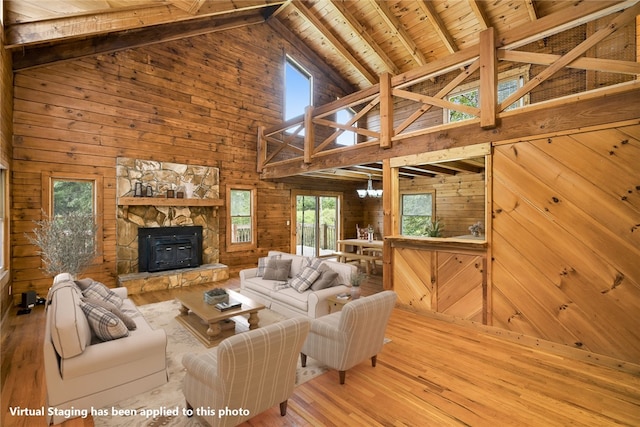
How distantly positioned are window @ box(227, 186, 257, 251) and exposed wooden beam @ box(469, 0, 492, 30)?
614cm

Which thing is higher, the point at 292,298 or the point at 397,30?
the point at 397,30

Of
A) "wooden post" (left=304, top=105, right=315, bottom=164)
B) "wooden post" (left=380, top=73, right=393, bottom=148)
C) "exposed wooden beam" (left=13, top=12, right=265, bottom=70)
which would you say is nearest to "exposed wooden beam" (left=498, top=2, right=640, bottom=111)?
"wooden post" (left=380, top=73, right=393, bottom=148)

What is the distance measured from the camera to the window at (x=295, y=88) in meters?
8.45

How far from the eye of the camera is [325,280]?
13.5ft

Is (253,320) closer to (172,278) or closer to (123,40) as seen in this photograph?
(172,278)

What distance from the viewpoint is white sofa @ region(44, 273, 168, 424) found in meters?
2.12

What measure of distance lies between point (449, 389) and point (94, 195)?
251 inches

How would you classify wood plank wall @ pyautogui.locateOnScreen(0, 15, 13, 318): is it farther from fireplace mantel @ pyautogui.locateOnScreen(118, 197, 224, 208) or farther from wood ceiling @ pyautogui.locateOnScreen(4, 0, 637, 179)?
fireplace mantel @ pyautogui.locateOnScreen(118, 197, 224, 208)

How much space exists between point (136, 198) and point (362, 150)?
14.5ft

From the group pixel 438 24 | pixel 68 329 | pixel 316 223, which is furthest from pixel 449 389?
pixel 316 223

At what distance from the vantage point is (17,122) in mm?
4766

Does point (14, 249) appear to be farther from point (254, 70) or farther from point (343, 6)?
point (343, 6)

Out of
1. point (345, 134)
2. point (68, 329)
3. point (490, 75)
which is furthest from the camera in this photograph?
point (345, 134)

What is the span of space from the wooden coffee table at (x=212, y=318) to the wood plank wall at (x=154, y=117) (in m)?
2.83
